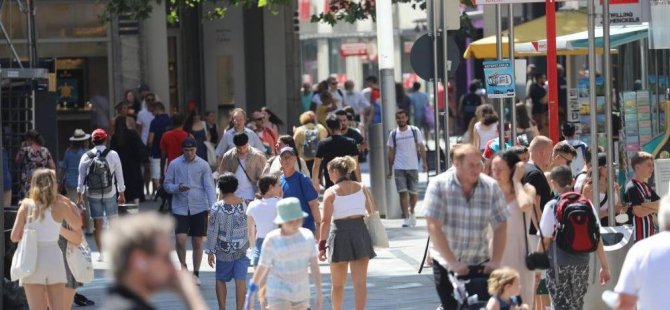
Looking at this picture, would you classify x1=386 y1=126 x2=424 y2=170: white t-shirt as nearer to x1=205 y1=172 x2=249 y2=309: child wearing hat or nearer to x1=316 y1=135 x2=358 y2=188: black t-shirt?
x1=316 y1=135 x2=358 y2=188: black t-shirt

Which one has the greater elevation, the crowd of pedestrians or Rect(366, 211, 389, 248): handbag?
the crowd of pedestrians

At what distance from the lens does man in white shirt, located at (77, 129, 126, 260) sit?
18.2m

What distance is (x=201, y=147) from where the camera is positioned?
78.7 feet

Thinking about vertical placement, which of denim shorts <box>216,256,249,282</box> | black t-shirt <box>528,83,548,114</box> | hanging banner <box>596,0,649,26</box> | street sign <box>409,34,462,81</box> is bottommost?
denim shorts <box>216,256,249,282</box>

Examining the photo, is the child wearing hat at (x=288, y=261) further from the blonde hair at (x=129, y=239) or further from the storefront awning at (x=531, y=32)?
the storefront awning at (x=531, y=32)

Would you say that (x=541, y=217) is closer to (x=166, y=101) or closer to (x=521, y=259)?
(x=521, y=259)

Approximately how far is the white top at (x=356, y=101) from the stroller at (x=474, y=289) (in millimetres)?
24954

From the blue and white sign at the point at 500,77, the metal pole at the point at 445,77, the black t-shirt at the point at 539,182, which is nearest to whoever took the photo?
the black t-shirt at the point at 539,182

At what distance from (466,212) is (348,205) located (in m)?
3.22

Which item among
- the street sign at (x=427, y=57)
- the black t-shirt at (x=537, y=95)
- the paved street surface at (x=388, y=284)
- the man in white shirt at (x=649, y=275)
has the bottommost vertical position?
the paved street surface at (x=388, y=284)

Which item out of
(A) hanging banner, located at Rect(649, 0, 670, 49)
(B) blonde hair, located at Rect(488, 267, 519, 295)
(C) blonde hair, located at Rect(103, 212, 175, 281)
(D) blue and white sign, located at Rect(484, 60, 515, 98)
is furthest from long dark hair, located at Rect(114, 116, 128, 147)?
(C) blonde hair, located at Rect(103, 212, 175, 281)

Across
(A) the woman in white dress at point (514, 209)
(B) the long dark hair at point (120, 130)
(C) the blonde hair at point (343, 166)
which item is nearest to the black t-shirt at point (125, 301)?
(A) the woman in white dress at point (514, 209)

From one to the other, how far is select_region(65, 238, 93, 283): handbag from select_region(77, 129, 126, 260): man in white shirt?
542 cm

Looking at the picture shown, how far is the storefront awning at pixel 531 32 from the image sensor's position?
22.5 meters
